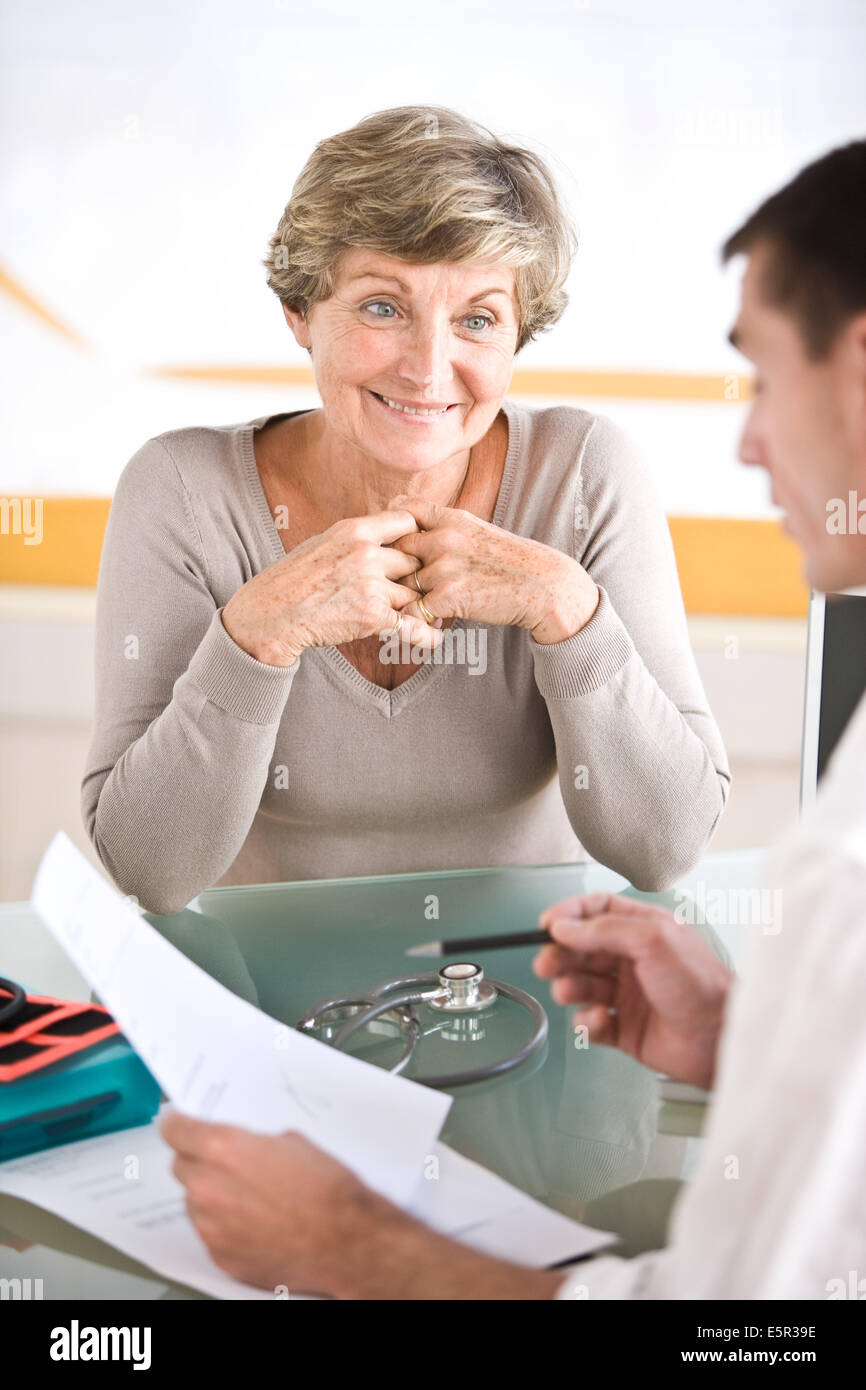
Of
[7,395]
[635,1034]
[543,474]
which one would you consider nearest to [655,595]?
[543,474]

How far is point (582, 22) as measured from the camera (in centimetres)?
313

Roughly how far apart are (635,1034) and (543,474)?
0.86 meters

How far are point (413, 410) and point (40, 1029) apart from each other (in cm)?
84

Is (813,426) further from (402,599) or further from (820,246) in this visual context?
(402,599)

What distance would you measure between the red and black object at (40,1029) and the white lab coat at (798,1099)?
0.47 meters

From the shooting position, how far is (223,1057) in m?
0.81

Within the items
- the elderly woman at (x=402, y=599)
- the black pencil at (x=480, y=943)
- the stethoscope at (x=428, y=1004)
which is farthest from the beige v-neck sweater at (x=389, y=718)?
the black pencil at (x=480, y=943)

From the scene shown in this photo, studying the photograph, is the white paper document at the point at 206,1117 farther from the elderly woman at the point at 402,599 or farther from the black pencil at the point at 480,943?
the elderly woman at the point at 402,599

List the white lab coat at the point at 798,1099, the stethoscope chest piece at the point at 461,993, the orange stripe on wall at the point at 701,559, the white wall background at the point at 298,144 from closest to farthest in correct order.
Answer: the white lab coat at the point at 798,1099, the stethoscope chest piece at the point at 461,993, the white wall background at the point at 298,144, the orange stripe on wall at the point at 701,559

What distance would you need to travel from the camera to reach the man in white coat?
0.52 m

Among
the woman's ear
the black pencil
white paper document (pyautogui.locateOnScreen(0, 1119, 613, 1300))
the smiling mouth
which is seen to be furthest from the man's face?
the woman's ear

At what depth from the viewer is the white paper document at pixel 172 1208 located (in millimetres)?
737

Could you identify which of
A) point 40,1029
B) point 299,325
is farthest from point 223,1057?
point 299,325
